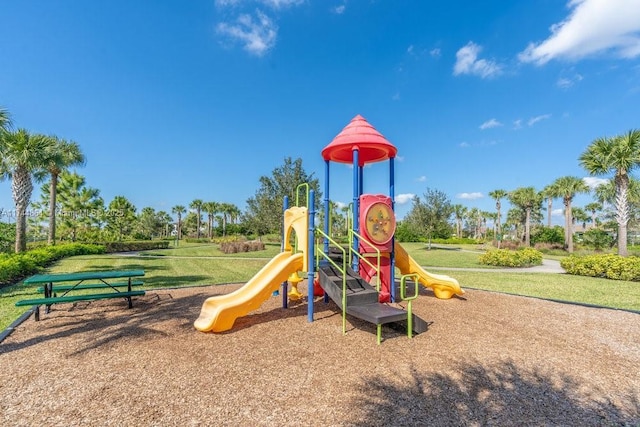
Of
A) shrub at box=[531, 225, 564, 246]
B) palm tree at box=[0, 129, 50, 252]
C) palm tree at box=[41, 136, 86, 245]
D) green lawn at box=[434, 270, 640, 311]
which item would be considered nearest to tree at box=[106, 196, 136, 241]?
palm tree at box=[41, 136, 86, 245]

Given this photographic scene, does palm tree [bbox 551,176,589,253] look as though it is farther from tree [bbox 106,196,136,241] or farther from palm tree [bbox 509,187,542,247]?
tree [bbox 106,196,136,241]

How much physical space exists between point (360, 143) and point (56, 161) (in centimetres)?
1979

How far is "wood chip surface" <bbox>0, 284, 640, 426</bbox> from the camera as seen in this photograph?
3232mm

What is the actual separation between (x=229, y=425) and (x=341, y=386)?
1310mm

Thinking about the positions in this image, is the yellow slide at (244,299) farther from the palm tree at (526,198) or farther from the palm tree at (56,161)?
the palm tree at (526,198)

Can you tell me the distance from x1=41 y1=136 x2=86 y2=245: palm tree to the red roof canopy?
685 inches

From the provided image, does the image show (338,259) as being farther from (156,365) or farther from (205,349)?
(156,365)

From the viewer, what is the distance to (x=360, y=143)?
755cm

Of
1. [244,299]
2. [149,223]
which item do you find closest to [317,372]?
[244,299]

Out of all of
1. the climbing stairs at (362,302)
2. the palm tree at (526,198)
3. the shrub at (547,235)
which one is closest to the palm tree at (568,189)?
the palm tree at (526,198)

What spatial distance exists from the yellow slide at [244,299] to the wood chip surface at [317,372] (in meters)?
0.23

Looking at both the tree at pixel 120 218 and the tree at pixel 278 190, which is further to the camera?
the tree at pixel 120 218

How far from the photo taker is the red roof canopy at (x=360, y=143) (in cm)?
759

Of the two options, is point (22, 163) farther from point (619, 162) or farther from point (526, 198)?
point (526, 198)
